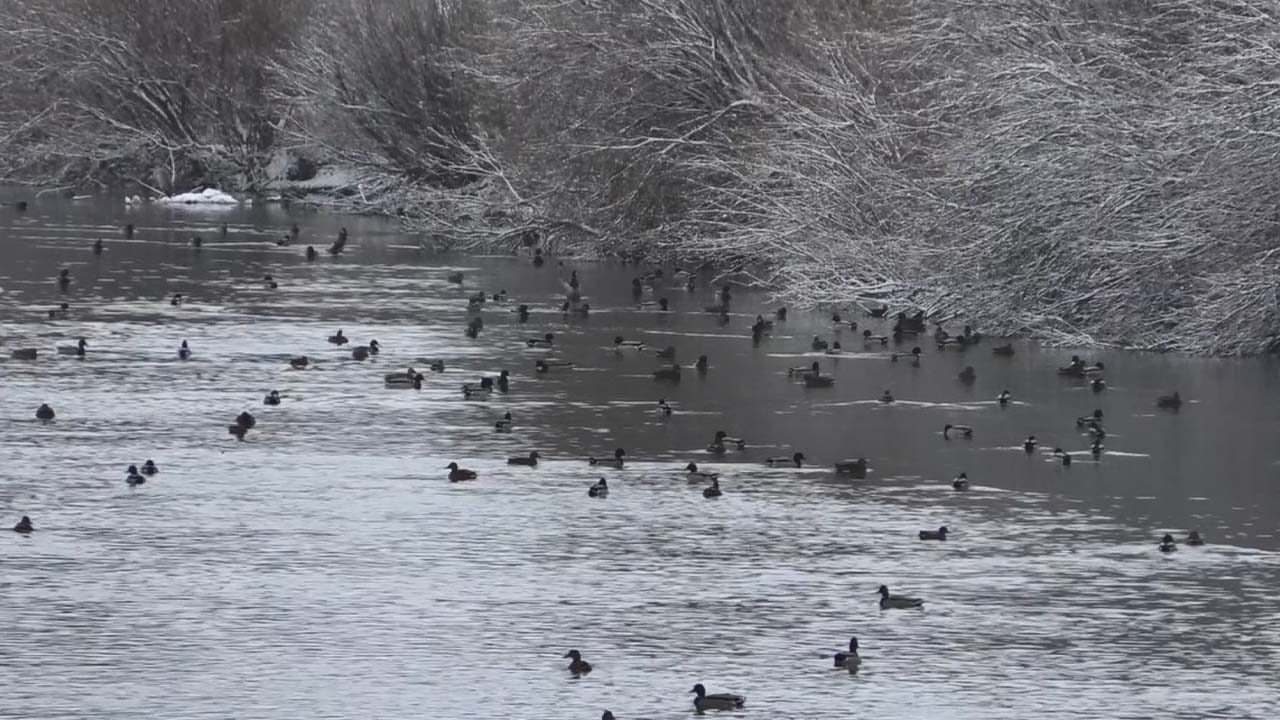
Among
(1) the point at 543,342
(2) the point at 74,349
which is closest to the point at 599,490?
(1) the point at 543,342

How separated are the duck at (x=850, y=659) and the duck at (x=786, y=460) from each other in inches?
246

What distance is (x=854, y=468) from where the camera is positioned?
18.6 meters

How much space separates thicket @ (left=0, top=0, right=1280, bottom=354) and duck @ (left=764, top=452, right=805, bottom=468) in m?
8.23

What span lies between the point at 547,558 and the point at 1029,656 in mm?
3777

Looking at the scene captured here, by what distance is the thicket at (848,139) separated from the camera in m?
26.1

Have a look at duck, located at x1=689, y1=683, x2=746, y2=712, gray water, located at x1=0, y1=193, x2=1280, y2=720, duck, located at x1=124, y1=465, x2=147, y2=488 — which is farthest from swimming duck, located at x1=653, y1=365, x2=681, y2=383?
duck, located at x1=689, y1=683, x2=746, y2=712

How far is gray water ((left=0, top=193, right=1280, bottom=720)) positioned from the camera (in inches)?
484

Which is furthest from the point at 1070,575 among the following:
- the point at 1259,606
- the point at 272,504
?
the point at 272,504

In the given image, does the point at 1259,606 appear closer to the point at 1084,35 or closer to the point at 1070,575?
the point at 1070,575

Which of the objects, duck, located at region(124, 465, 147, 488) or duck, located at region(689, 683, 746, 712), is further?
duck, located at region(124, 465, 147, 488)

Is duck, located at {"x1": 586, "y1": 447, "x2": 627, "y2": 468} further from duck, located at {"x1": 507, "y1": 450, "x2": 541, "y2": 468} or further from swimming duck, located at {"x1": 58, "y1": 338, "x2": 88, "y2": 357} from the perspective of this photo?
swimming duck, located at {"x1": 58, "y1": 338, "x2": 88, "y2": 357}

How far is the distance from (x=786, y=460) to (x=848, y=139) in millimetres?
13449

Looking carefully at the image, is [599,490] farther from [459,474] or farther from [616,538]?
[616,538]

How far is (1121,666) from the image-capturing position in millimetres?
12680
